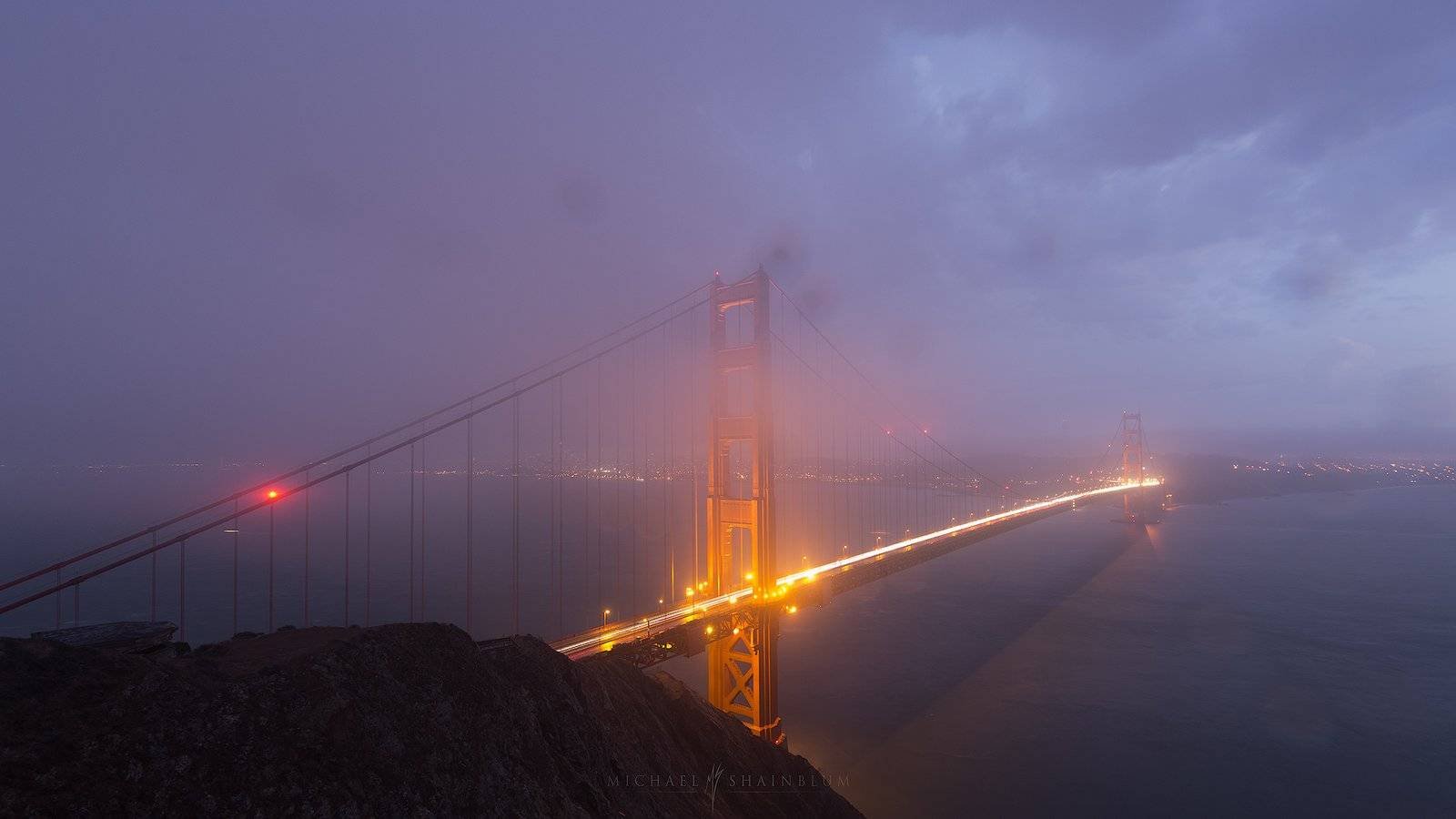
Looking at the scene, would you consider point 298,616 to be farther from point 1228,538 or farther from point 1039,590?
point 1228,538

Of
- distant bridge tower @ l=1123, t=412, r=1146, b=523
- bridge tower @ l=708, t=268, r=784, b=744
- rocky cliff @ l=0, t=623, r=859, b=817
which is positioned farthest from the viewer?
distant bridge tower @ l=1123, t=412, r=1146, b=523

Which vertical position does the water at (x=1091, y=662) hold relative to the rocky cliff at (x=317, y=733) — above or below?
below

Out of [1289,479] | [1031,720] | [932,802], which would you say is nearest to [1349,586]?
[1031,720]

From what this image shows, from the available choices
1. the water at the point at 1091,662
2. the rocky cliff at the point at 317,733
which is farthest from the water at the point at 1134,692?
the rocky cliff at the point at 317,733

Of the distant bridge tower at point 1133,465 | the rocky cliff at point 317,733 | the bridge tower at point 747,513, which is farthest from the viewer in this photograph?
the distant bridge tower at point 1133,465

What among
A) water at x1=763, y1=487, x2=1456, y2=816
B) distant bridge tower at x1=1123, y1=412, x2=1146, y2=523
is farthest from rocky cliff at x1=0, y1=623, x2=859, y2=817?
distant bridge tower at x1=1123, y1=412, x2=1146, y2=523

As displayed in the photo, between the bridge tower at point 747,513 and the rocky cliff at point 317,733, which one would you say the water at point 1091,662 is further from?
the rocky cliff at point 317,733

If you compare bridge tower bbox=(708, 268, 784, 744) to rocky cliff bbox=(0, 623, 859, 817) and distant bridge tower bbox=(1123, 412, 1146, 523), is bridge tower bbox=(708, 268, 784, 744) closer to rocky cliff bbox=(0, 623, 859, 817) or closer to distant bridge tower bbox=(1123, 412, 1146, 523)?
rocky cliff bbox=(0, 623, 859, 817)
